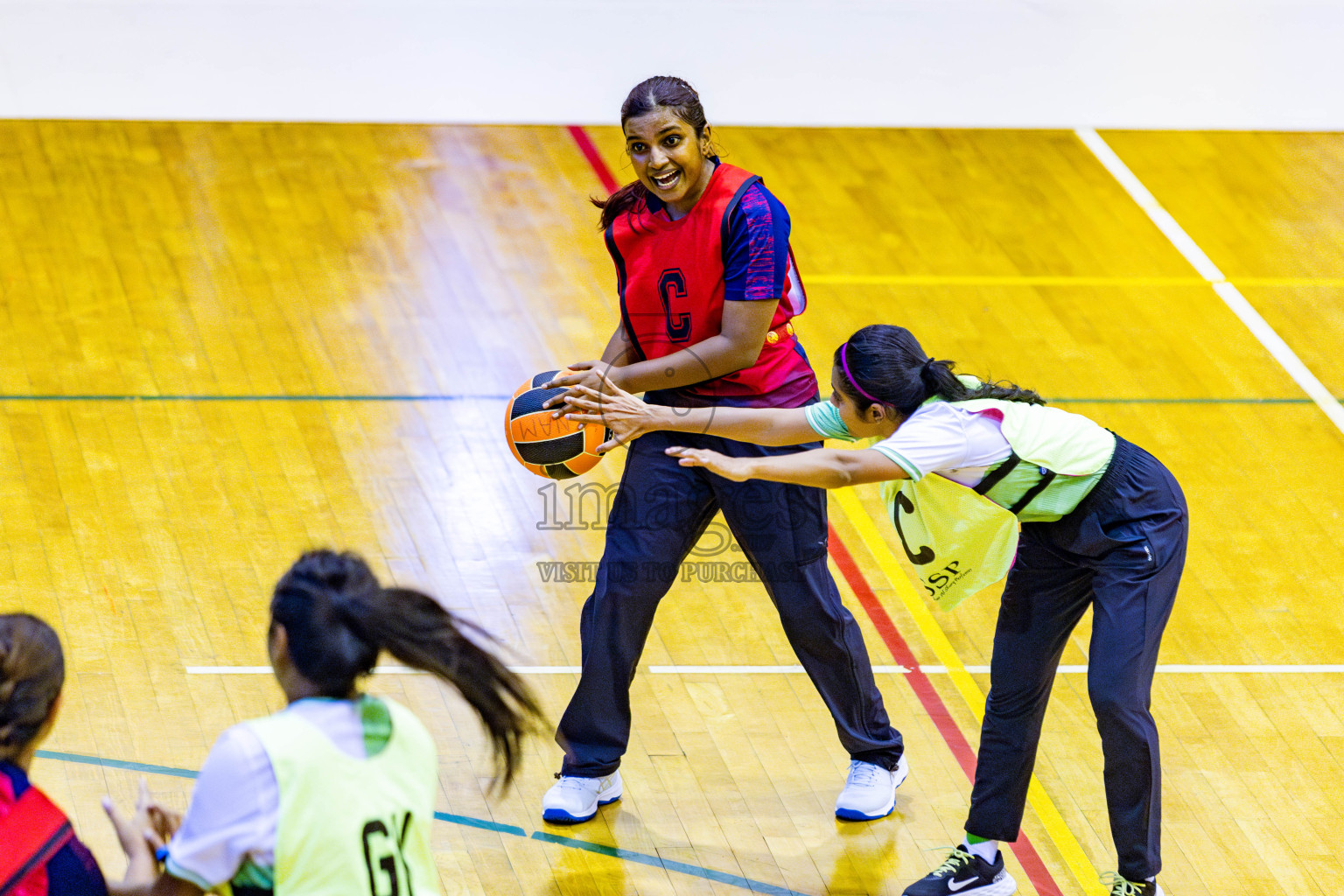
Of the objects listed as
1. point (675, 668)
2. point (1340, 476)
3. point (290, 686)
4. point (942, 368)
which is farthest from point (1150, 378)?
point (290, 686)

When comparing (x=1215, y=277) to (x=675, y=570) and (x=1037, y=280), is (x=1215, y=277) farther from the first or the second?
(x=675, y=570)

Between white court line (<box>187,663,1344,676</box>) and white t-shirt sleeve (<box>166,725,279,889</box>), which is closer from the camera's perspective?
white t-shirt sleeve (<box>166,725,279,889</box>)

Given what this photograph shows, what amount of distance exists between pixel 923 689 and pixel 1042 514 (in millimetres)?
1351

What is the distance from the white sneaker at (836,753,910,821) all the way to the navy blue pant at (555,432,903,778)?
255 millimetres

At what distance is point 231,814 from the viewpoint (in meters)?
2.50

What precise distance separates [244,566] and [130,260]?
2.47m

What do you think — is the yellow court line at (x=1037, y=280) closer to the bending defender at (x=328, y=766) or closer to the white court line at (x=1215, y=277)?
the white court line at (x=1215, y=277)

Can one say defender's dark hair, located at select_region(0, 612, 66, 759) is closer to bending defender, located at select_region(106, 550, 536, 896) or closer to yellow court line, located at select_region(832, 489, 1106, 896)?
bending defender, located at select_region(106, 550, 536, 896)

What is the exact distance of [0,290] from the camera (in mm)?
6914

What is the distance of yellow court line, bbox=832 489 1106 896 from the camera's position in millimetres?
4172

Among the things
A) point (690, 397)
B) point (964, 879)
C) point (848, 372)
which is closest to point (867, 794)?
point (964, 879)

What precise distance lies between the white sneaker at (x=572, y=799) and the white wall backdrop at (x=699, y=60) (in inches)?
219

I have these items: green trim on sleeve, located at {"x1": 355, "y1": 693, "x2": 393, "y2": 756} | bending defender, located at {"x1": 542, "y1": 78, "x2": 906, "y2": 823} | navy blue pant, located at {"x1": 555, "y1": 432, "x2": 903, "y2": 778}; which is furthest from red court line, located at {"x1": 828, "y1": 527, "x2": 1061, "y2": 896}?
green trim on sleeve, located at {"x1": 355, "y1": 693, "x2": 393, "y2": 756}

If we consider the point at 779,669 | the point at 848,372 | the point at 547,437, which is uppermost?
the point at 848,372
